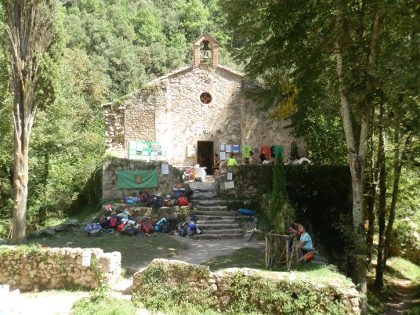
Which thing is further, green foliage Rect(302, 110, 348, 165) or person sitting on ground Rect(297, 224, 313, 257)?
green foliage Rect(302, 110, 348, 165)

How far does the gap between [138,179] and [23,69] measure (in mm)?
7038

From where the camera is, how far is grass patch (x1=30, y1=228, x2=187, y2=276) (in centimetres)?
1087

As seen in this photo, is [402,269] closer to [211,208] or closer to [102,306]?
[211,208]

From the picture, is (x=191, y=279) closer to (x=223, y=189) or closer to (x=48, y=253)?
(x=48, y=253)

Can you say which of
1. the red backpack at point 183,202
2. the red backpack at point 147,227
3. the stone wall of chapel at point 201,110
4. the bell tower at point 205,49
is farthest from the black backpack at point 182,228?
the bell tower at point 205,49

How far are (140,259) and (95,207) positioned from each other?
992 centimetres

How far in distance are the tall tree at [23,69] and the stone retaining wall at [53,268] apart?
1.86 m

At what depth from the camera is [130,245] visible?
1203cm

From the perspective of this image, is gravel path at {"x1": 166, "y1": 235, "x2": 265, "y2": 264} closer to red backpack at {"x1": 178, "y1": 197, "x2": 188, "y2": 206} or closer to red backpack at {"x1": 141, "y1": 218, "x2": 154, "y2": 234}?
red backpack at {"x1": 141, "y1": 218, "x2": 154, "y2": 234}

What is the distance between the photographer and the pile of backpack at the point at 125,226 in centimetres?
1368

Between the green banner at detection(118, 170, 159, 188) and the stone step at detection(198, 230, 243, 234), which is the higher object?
the green banner at detection(118, 170, 159, 188)

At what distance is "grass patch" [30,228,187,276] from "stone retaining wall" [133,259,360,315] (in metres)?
2.01

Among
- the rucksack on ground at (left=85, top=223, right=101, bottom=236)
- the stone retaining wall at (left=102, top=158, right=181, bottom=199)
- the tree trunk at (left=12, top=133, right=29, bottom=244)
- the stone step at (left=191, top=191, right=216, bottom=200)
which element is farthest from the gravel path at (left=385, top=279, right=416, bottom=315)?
the tree trunk at (left=12, top=133, right=29, bottom=244)

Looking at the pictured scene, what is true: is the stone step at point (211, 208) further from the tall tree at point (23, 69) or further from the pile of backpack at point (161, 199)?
the tall tree at point (23, 69)
